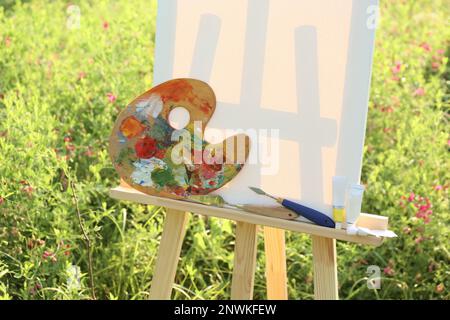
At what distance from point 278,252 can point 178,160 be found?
1.43 feet

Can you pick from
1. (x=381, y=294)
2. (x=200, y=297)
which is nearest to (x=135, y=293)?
(x=200, y=297)

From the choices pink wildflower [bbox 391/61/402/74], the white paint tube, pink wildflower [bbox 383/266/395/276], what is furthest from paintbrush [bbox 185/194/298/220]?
pink wildflower [bbox 391/61/402/74]

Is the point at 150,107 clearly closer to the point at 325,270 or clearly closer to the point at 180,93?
the point at 180,93

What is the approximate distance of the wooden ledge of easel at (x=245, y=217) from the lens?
5.79 feet

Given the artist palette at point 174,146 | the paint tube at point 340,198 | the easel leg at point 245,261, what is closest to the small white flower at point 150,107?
the artist palette at point 174,146

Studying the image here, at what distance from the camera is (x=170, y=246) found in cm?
199

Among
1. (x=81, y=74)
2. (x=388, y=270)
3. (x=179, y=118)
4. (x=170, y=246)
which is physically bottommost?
(x=388, y=270)

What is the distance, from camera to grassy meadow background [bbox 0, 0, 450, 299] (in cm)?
241

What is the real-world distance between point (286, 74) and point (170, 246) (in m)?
0.55

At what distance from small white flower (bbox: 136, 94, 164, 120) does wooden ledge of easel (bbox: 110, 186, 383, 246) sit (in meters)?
0.21

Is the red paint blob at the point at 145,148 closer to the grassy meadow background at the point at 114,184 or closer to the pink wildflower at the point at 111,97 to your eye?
the grassy meadow background at the point at 114,184

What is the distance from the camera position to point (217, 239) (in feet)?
8.68

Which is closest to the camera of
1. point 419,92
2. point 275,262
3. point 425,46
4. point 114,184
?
point 275,262

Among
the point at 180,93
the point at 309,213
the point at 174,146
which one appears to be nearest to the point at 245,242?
the point at 309,213
